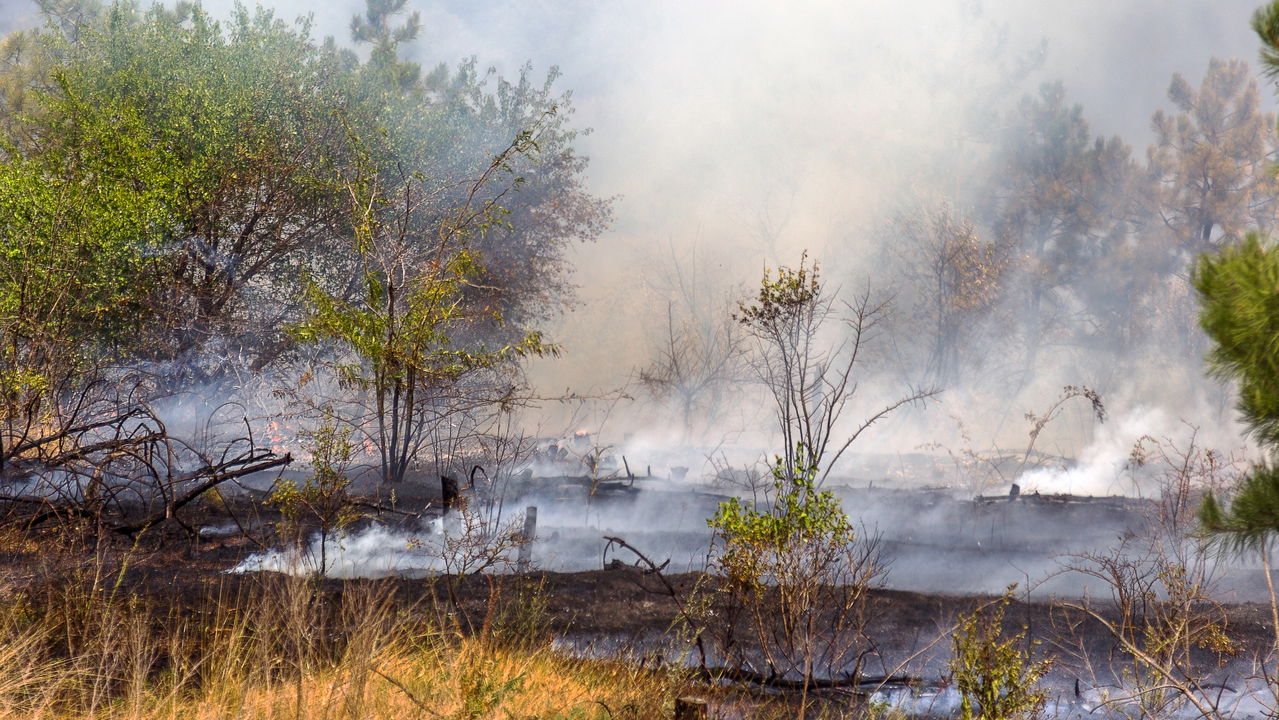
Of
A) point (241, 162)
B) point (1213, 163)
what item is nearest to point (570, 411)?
point (241, 162)

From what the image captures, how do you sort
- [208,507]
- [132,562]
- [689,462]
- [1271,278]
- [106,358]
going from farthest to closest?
[689,462]
[106,358]
[208,507]
[132,562]
[1271,278]

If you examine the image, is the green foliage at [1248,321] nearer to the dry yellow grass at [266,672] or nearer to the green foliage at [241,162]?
the dry yellow grass at [266,672]

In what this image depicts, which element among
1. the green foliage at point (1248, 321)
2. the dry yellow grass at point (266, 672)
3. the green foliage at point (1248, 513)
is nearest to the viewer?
the dry yellow grass at point (266, 672)

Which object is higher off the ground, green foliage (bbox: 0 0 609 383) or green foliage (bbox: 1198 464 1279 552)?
green foliage (bbox: 0 0 609 383)

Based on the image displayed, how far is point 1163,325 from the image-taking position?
32.1 m

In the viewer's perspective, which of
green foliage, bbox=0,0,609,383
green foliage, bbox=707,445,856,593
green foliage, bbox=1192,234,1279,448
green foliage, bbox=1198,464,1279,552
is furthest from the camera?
green foliage, bbox=0,0,609,383

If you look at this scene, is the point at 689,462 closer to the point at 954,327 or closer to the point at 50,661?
the point at 954,327

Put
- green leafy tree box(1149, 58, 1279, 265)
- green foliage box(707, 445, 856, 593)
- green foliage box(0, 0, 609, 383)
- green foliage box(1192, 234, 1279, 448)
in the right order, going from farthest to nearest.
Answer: green leafy tree box(1149, 58, 1279, 265)
green foliage box(0, 0, 609, 383)
green foliage box(707, 445, 856, 593)
green foliage box(1192, 234, 1279, 448)

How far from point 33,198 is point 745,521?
413 inches

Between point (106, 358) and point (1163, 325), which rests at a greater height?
point (1163, 325)

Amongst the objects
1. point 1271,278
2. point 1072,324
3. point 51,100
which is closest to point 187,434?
point 51,100

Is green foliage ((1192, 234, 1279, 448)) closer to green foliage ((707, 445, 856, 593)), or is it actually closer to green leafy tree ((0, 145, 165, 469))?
green foliage ((707, 445, 856, 593))

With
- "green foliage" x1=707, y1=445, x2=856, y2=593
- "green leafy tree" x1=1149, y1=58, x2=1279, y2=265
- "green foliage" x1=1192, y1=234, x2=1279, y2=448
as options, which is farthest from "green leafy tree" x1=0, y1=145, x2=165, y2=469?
"green leafy tree" x1=1149, y1=58, x2=1279, y2=265

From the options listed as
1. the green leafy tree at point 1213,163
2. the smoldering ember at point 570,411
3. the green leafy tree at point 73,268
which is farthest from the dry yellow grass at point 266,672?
the green leafy tree at point 1213,163
